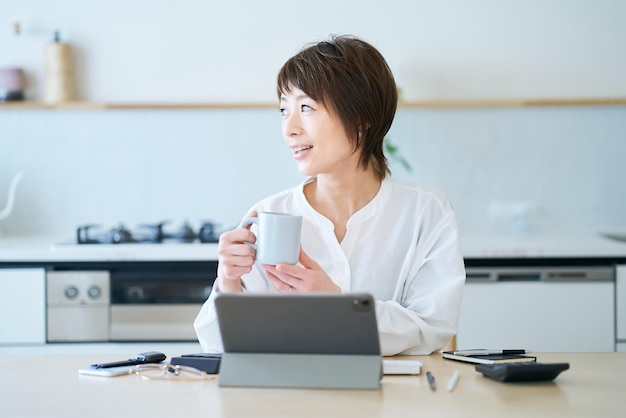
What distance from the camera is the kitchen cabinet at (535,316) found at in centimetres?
329

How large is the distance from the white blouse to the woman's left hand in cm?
21

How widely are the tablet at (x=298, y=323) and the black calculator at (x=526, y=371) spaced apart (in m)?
0.22

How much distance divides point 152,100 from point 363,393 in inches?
108

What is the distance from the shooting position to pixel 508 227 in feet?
12.6

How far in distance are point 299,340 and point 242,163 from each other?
250 centimetres

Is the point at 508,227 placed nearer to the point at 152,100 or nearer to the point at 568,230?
the point at 568,230

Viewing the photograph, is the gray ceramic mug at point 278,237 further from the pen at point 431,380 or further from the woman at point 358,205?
the pen at point 431,380

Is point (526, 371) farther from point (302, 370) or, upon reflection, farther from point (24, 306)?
point (24, 306)

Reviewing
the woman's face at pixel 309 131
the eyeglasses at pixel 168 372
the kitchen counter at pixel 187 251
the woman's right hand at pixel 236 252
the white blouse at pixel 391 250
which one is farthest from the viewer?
the kitchen counter at pixel 187 251

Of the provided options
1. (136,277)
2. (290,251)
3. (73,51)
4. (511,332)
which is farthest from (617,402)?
(73,51)

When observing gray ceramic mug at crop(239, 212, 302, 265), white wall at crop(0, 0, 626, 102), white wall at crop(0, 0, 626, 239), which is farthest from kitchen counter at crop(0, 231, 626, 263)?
gray ceramic mug at crop(239, 212, 302, 265)

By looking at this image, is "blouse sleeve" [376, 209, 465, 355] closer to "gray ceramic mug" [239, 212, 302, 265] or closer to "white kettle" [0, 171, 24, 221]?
"gray ceramic mug" [239, 212, 302, 265]

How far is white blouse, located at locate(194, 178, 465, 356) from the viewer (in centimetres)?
199

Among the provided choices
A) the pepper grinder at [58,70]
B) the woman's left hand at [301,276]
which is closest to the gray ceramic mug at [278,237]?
the woman's left hand at [301,276]
